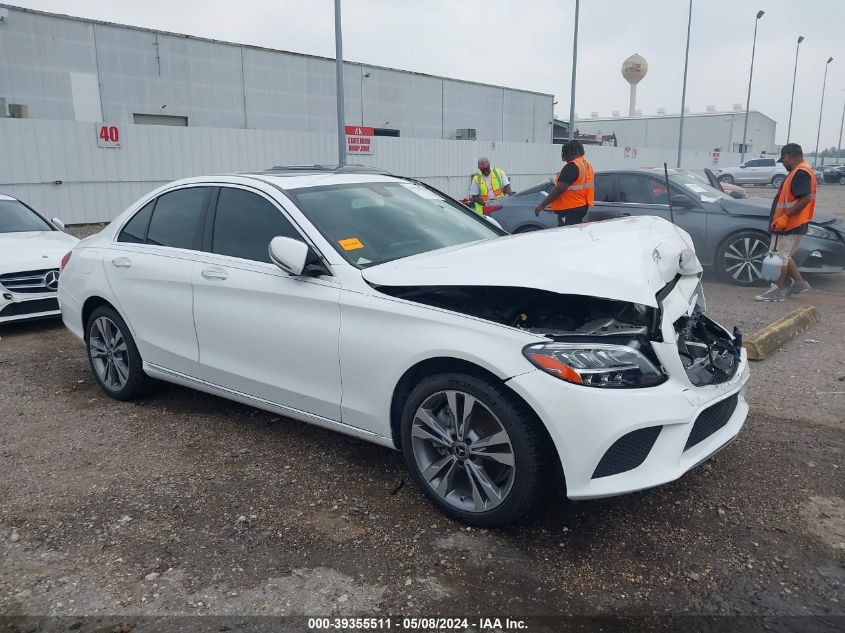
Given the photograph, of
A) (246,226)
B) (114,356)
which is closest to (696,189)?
(246,226)

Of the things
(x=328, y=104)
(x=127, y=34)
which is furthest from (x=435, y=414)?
(x=328, y=104)

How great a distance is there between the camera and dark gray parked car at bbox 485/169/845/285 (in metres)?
8.52

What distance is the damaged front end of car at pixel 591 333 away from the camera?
2854 millimetres

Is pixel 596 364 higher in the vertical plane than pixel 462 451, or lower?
higher

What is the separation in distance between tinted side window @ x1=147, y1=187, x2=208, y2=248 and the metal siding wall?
11858 millimetres

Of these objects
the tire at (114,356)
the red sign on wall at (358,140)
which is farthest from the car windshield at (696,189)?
the red sign on wall at (358,140)

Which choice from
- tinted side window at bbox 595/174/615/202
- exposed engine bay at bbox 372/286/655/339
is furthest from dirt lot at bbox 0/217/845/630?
tinted side window at bbox 595/174/615/202

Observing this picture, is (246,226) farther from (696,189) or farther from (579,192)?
(696,189)

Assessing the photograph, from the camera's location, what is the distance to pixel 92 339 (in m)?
5.13

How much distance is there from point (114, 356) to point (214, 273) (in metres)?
1.37

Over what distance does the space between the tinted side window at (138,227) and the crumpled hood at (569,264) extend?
7.07 feet

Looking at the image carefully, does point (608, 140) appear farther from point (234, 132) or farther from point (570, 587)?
point (570, 587)

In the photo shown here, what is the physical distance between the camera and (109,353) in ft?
16.4

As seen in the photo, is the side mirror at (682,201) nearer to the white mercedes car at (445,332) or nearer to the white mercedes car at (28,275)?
the white mercedes car at (445,332)
